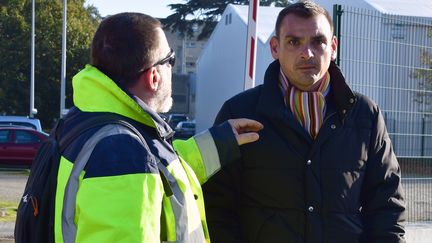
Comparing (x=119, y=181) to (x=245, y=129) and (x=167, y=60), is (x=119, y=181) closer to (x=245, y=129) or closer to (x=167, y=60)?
(x=167, y=60)

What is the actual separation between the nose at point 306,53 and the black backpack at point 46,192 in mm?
1101

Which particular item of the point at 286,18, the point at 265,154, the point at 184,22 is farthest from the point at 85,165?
the point at 184,22

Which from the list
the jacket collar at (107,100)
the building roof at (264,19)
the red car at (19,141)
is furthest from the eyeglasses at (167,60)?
the building roof at (264,19)

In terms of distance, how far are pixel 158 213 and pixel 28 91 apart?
1522 inches

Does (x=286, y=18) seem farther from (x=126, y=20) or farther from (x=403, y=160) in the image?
(x=403, y=160)

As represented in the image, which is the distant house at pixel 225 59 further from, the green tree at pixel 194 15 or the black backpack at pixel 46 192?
the black backpack at pixel 46 192

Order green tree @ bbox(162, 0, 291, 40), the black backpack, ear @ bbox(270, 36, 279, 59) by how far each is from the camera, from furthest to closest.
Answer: green tree @ bbox(162, 0, 291, 40)
ear @ bbox(270, 36, 279, 59)
the black backpack

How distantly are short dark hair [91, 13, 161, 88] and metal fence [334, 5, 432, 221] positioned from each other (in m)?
3.87

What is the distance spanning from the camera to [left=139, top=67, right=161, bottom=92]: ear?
7.32 ft

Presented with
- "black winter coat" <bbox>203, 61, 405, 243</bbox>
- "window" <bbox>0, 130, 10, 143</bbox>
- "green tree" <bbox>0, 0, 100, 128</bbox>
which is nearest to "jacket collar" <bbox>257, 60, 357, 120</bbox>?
"black winter coat" <bbox>203, 61, 405, 243</bbox>

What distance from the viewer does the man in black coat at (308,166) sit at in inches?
113

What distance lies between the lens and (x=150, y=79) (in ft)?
7.36

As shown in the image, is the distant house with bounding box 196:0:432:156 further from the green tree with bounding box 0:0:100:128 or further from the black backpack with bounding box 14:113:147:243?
the green tree with bounding box 0:0:100:128

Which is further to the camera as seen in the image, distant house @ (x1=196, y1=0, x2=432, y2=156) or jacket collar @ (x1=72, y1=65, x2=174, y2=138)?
distant house @ (x1=196, y1=0, x2=432, y2=156)
